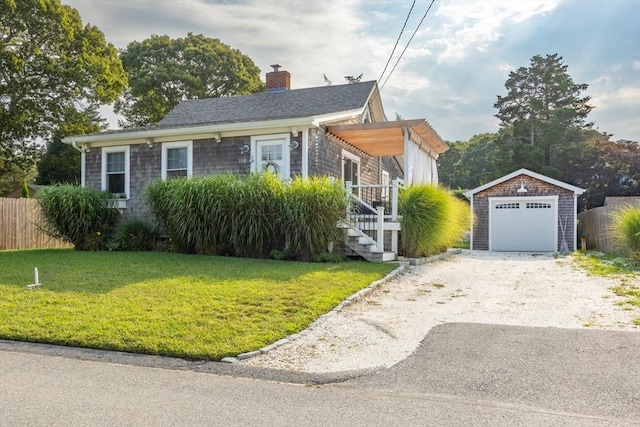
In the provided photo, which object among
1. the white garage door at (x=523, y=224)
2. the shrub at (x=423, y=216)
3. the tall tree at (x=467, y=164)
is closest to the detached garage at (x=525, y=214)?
the white garage door at (x=523, y=224)

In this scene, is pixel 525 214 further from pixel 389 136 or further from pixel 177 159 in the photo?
pixel 177 159

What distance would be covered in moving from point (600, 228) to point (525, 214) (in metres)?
2.72

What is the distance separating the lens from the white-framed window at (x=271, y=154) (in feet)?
40.5

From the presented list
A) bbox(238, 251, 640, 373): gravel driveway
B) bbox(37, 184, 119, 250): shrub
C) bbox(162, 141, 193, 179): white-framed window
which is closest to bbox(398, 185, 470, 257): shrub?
bbox(238, 251, 640, 373): gravel driveway

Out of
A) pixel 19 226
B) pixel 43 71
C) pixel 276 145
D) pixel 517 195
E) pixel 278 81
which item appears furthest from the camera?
pixel 43 71

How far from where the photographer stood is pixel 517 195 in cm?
1983

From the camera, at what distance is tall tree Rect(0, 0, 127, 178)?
72.4 feet

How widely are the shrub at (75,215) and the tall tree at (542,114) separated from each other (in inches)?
1119

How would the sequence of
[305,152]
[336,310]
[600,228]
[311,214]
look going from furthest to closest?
1. [600,228]
2. [305,152]
3. [311,214]
4. [336,310]

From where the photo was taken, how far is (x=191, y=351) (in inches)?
184

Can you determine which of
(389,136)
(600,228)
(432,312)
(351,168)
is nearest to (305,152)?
(389,136)

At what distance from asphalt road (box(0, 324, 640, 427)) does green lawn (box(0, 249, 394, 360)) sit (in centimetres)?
34

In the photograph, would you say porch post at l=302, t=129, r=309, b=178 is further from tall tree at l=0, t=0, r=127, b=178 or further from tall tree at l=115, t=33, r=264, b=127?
tall tree at l=115, t=33, r=264, b=127

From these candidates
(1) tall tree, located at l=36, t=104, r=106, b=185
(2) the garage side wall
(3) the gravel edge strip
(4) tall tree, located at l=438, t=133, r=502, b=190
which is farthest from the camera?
(4) tall tree, located at l=438, t=133, r=502, b=190
